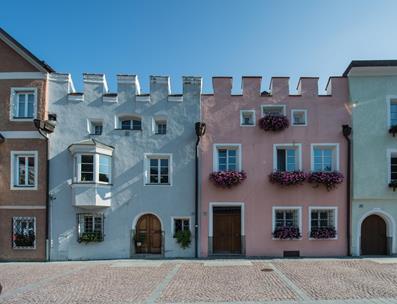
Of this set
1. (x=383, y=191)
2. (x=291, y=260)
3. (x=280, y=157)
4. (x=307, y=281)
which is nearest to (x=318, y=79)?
(x=280, y=157)

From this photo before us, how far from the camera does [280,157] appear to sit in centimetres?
1664

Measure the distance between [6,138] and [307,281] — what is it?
48.4ft

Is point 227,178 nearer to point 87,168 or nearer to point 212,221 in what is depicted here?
point 212,221

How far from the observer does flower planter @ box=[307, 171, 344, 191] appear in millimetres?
15680

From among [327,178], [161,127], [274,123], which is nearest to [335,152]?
[327,178]

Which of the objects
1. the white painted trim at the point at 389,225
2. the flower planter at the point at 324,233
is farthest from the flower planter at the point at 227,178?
the white painted trim at the point at 389,225

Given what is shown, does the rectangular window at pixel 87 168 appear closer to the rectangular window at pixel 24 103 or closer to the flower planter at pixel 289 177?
the rectangular window at pixel 24 103

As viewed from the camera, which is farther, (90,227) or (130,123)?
(130,123)

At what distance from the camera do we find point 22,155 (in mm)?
15992

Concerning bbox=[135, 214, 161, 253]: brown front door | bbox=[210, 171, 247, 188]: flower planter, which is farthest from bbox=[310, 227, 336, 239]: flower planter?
bbox=[135, 214, 161, 253]: brown front door

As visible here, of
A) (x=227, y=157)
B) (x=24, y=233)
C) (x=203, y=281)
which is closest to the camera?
(x=203, y=281)

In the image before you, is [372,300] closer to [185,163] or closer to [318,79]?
[185,163]

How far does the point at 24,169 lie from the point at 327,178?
14724 mm

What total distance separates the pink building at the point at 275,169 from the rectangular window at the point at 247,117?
51 millimetres
